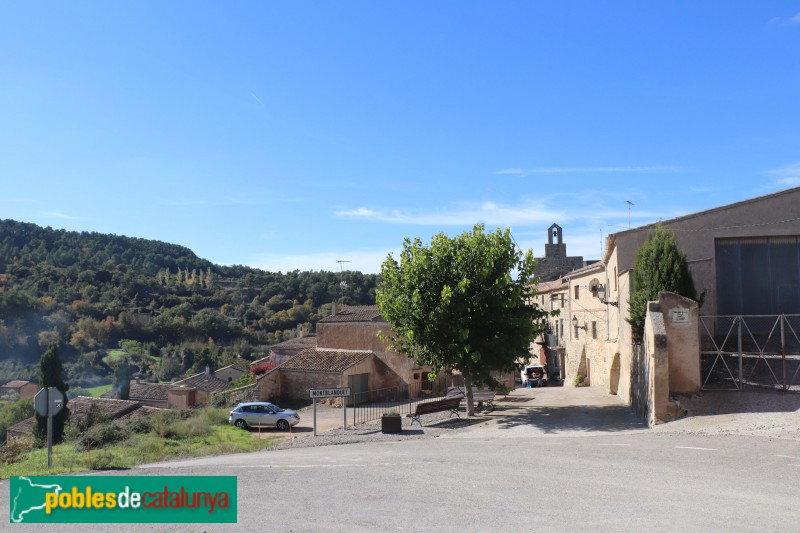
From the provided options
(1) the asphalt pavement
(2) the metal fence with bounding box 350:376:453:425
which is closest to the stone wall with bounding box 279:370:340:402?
(2) the metal fence with bounding box 350:376:453:425

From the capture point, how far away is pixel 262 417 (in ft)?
86.9

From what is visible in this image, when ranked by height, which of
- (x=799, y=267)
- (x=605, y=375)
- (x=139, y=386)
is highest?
(x=799, y=267)

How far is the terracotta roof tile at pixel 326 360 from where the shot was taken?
32.8 metres

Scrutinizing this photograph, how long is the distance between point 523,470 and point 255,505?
203 inches

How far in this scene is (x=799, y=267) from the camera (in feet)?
69.5

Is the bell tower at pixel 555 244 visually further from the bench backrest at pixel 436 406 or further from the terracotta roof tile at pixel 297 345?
the bench backrest at pixel 436 406

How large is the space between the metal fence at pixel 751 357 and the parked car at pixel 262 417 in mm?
17013

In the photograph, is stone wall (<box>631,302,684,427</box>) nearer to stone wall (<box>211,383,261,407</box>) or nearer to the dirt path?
the dirt path

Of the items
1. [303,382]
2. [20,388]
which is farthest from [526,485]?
[20,388]

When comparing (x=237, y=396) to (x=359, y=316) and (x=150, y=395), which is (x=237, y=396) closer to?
(x=359, y=316)

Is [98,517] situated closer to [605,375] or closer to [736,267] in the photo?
[736,267]

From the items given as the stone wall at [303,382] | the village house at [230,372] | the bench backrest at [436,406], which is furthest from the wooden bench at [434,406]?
the village house at [230,372]

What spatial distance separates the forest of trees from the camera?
76438mm

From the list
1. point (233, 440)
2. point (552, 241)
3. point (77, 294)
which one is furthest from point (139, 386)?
point (77, 294)
